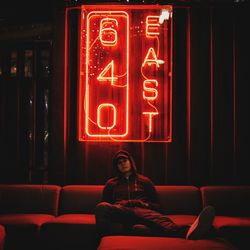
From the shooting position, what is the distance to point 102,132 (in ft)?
18.0

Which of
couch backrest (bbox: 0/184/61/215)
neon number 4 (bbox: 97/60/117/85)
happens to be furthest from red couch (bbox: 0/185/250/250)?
neon number 4 (bbox: 97/60/117/85)

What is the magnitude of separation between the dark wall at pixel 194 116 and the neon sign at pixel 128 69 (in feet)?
0.75

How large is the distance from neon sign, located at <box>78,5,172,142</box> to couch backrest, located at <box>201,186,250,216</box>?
941 mm

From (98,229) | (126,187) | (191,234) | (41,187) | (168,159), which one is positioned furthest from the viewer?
(168,159)

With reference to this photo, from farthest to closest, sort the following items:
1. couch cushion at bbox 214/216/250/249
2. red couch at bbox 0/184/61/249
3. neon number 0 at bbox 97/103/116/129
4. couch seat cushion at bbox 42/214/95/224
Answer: neon number 0 at bbox 97/103/116/129 < red couch at bbox 0/184/61/249 < couch seat cushion at bbox 42/214/95/224 < couch cushion at bbox 214/216/250/249

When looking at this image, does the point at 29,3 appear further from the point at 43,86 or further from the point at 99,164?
the point at 99,164

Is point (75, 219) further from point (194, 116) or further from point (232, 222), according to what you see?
point (194, 116)

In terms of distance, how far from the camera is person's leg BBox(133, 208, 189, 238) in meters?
3.90

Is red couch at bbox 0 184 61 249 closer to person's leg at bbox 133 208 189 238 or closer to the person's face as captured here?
the person's face

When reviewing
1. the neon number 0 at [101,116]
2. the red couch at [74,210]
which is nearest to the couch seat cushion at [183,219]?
the red couch at [74,210]

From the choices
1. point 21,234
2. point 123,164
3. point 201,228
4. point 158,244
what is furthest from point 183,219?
point 21,234

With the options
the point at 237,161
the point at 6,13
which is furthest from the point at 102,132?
the point at 6,13

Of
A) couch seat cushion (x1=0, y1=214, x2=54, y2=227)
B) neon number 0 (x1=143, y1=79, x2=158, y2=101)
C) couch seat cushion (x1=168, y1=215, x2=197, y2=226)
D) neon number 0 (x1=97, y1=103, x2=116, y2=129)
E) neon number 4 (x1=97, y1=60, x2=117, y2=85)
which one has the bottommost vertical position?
couch seat cushion (x1=168, y1=215, x2=197, y2=226)

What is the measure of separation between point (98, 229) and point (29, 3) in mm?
3450
